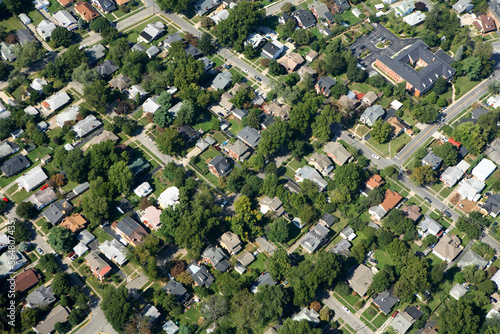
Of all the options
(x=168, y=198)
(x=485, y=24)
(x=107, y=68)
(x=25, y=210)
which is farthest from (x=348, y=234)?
(x=485, y=24)

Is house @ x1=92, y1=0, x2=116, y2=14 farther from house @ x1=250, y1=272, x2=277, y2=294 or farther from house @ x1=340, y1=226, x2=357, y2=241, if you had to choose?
house @ x1=340, y1=226, x2=357, y2=241

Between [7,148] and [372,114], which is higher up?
[7,148]

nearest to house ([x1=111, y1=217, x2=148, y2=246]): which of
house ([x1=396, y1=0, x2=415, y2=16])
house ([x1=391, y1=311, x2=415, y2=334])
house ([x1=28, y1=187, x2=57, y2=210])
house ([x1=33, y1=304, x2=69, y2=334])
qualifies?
house ([x1=28, y1=187, x2=57, y2=210])

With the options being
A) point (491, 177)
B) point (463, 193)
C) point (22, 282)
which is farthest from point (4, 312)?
point (491, 177)

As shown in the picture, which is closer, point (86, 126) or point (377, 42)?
point (86, 126)

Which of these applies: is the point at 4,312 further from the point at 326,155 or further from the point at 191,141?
the point at 326,155

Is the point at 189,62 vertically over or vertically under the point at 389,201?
over

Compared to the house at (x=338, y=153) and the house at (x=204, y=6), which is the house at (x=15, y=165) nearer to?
the house at (x=204, y=6)

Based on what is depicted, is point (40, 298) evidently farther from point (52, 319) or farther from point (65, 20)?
point (65, 20)
